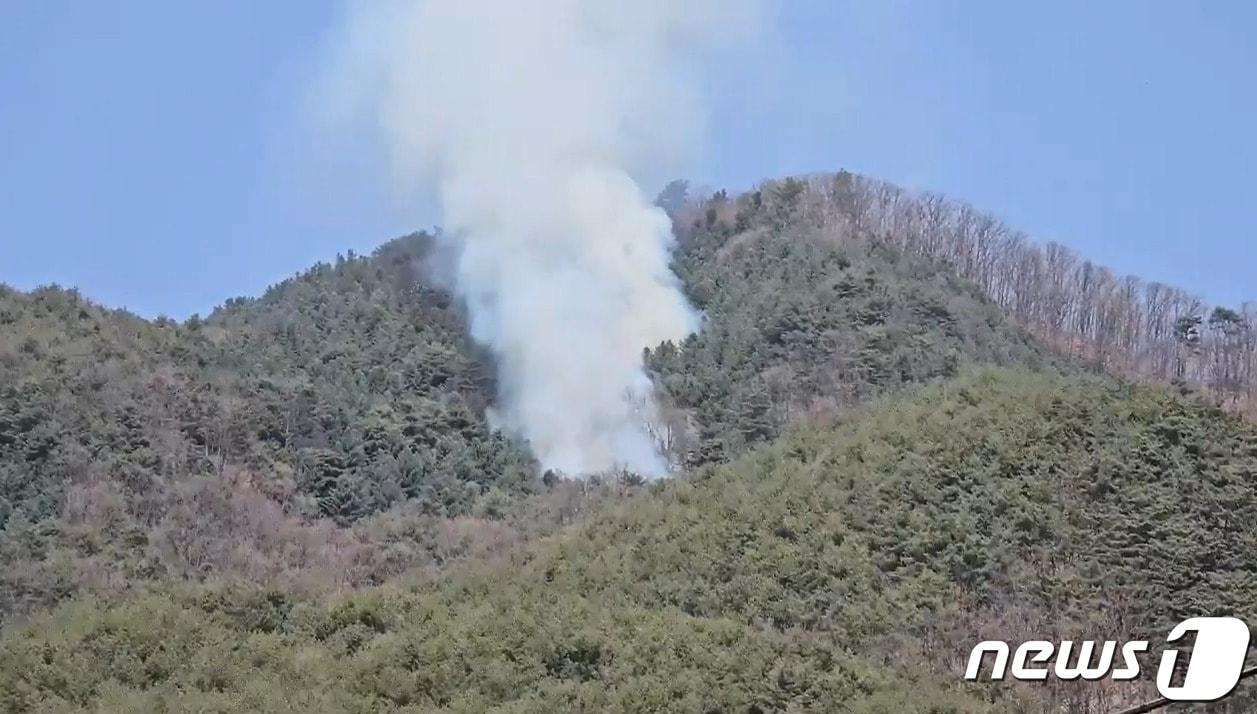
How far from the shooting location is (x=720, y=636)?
27516 mm

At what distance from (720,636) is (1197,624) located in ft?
60.2

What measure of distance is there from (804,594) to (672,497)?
728 cm

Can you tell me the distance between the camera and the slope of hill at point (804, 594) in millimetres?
25500

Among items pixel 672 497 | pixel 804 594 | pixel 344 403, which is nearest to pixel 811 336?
pixel 672 497

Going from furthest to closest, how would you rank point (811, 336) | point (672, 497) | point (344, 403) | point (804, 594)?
point (811, 336) < point (344, 403) < point (672, 497) < point (804, 594)

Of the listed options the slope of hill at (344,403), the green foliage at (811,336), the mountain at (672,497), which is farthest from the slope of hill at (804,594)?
the green foliage at (811,336)

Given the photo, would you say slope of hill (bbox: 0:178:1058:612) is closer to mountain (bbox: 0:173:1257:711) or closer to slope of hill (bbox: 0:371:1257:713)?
mountain (bbox: 0:173:1257:711)

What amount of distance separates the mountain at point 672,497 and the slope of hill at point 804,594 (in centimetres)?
9

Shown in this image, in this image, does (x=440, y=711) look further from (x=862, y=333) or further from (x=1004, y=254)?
(x=1004, y=254)

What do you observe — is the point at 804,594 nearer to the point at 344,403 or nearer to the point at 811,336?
the point at 811,336

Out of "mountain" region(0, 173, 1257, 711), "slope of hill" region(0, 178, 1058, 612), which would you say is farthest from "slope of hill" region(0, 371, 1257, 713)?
"slope of hill" region(0, 178, 1058, 612)

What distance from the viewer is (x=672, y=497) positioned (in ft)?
124

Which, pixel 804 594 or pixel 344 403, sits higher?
pixel 344 403

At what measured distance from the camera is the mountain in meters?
26.5
